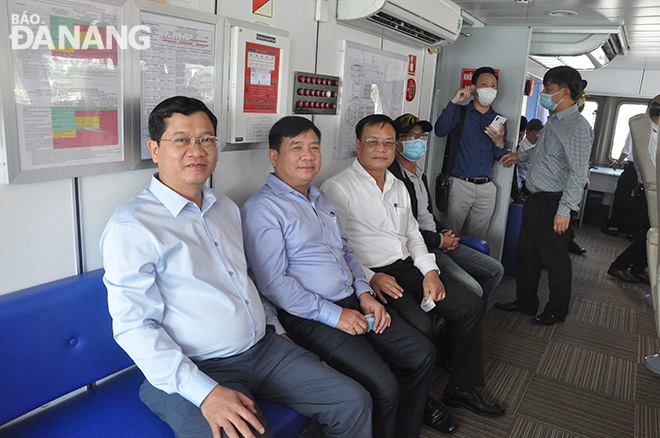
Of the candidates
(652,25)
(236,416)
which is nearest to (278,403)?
(236,416)

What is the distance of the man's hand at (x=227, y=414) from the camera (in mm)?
1405

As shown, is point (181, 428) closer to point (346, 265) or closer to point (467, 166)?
point (346, 265)

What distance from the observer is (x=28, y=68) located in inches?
57.5

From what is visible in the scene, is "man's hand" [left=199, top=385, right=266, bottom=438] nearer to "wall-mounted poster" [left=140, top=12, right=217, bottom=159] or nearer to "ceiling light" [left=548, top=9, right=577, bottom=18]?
"wall-mounted poster" [left=140, top=12, right=217, bottom=159]

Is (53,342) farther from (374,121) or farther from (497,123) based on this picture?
(497,123)

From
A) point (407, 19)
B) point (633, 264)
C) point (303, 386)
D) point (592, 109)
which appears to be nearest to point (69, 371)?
point (303, 386)

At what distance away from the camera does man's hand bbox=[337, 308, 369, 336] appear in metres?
2.01

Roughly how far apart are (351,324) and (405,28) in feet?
6.59

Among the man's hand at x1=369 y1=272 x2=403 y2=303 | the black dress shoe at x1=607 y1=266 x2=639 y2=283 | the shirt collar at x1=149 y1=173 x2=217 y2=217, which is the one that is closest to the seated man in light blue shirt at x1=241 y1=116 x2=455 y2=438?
the man's hand at x1=369 y1=272 x2=403 y2=303

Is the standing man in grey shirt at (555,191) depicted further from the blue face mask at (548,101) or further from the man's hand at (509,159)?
the man's hand at (509,159)

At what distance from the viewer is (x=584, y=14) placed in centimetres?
395

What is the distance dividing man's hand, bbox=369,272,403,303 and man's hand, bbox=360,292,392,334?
0.67ft

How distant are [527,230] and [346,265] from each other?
198 cm

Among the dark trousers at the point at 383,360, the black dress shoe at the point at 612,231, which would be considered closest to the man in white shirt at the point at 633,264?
the black dress shoe at the point at 612,231
